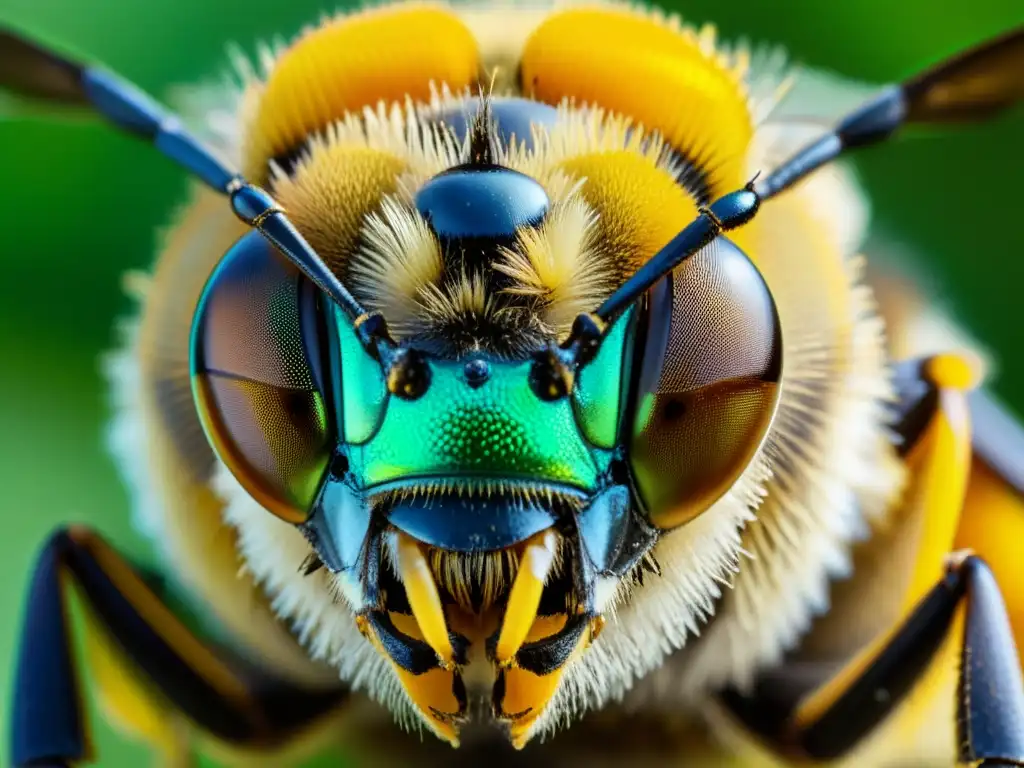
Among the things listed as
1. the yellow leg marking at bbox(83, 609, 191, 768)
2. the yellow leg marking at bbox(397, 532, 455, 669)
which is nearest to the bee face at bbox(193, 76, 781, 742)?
the yellow leg marking at bbox(397, 532, 455, 669)

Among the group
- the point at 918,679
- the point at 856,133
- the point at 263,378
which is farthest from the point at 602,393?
the point at 918,679

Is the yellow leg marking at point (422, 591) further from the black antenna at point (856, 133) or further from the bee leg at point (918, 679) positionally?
Answer: the bee leg at point (918, 679)

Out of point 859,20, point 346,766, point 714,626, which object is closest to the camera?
point 714,626

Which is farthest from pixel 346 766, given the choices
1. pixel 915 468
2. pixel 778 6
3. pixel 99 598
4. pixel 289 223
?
pixel 778 6

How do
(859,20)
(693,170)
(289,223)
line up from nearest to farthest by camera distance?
(289,223), (693,170), (859,20)

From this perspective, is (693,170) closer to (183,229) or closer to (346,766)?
(183,229)

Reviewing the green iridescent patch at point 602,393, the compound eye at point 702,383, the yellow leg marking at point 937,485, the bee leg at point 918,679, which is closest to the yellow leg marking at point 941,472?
the yellow leg marking at point 937,485

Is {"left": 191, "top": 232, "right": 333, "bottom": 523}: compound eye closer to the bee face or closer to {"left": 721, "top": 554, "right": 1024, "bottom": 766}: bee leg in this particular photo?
the bee face

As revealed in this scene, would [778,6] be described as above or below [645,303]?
above
